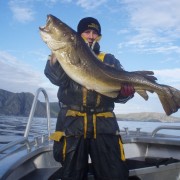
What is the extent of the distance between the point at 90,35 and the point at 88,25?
0.18m

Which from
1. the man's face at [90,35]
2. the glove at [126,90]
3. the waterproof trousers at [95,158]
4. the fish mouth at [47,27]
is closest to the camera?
the fish mouth at [47,27]

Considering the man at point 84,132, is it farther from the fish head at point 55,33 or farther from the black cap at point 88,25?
the black cap at point 88,25

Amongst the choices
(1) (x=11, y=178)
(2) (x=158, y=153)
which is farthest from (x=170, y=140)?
(1) (x=11, y=178)

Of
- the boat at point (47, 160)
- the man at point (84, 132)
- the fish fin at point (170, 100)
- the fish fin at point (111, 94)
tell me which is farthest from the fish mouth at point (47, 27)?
the fish fin at point (170, 100)

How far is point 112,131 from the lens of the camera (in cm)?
519

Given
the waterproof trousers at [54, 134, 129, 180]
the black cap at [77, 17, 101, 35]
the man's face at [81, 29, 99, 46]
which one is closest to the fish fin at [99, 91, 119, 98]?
the waterproof trousers at [54, 134, 129, 180]

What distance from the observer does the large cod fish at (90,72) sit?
16.1 ft

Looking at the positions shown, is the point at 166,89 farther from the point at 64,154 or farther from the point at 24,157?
the point at 24,157

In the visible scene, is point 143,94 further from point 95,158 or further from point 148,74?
point 95,158

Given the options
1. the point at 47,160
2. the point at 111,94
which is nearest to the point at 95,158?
the point at 111,94

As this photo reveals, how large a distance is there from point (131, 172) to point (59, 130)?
5.36 feet

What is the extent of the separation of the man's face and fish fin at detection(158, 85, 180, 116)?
Result: 152 cm

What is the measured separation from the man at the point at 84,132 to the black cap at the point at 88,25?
95cm

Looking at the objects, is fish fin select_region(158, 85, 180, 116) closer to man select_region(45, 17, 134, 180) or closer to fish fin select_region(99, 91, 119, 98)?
man select_region(45, 17, 134, 180)
